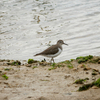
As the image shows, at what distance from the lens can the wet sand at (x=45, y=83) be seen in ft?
18.4

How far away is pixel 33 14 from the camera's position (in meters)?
18.1

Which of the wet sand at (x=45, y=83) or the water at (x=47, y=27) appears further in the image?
the water at (x=47, y=27)

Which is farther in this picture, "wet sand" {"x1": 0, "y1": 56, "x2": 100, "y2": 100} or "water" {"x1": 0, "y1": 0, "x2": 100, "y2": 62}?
"water" {"x1": 0, "y1": 0, "x2": 100, "y2": 62}

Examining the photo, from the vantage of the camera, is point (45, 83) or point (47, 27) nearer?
point (45, 83)

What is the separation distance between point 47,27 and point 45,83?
9241 millimetres

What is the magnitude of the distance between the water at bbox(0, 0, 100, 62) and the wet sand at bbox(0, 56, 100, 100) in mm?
3378

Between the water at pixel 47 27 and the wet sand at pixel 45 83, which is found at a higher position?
the water at pixel 47 27

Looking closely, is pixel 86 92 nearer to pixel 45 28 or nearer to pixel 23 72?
pixel 23 72

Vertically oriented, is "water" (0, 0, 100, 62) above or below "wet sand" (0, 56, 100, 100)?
above

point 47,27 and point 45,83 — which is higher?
point 47,27

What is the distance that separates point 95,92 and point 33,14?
A: 1335cm

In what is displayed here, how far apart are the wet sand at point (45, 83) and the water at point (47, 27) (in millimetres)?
3378

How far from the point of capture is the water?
12664 mm

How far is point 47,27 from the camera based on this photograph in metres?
15.8
